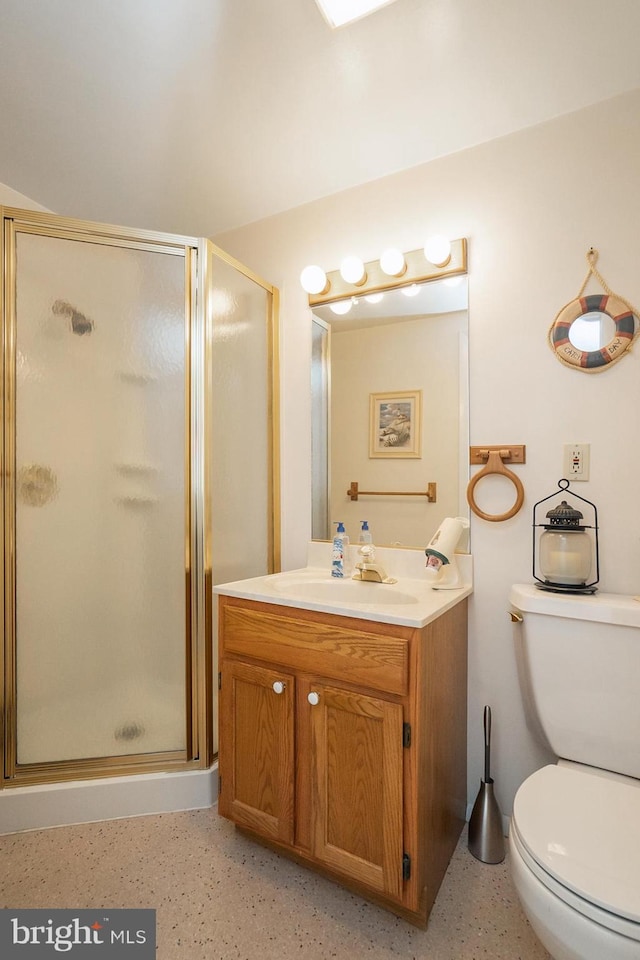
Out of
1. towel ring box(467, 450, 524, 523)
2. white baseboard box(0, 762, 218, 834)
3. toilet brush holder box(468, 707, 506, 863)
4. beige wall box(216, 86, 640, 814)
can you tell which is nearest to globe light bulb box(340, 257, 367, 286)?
beige wall box(216, 86, 640, 814)

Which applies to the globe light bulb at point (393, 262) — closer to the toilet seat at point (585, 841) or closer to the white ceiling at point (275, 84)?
the white ceiling at point (275, 84)

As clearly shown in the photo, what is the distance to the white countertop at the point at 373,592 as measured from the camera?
4.14 ft

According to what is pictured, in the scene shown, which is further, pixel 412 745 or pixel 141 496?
pixel 141 496

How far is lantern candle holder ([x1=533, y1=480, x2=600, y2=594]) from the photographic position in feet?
4.57

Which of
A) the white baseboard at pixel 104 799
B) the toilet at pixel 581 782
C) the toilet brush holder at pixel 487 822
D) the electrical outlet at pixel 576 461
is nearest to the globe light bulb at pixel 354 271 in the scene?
the electrical outlet at pixel 576 461

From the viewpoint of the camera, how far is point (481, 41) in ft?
4.26

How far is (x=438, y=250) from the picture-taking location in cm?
167

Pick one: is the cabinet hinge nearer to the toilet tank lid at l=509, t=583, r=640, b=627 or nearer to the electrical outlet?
the toilet tank lid at l=509, t=583, r=640, b=627

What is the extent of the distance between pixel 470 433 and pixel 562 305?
0.49 meters

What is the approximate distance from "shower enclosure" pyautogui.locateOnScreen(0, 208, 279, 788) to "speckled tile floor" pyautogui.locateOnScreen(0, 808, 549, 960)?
0.77 ft

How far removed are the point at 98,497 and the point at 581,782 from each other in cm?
165

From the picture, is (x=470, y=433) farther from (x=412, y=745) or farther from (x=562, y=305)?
(x=412, y=745)

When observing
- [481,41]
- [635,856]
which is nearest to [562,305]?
[481,41]

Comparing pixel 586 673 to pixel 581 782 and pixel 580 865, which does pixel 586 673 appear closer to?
pixel 581 782
